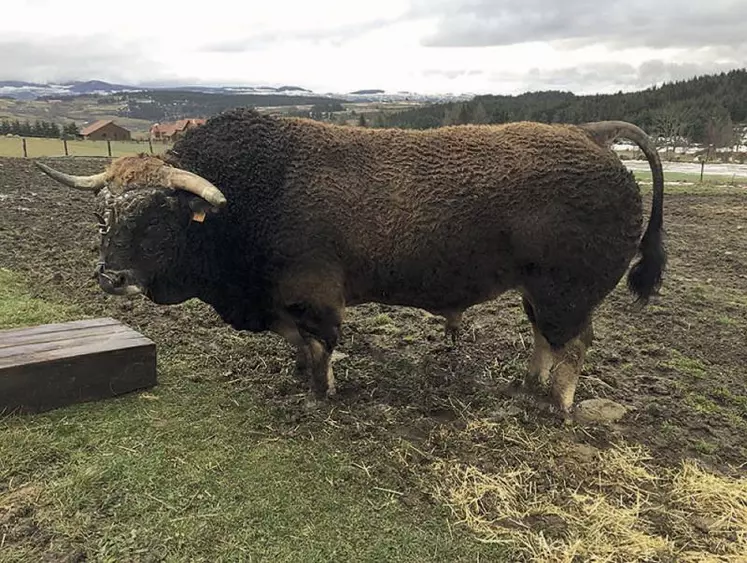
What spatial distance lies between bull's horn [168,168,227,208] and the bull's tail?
3.06 metres

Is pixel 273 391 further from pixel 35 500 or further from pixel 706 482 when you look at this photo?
pixel 706 482

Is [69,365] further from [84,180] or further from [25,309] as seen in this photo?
[25,309]

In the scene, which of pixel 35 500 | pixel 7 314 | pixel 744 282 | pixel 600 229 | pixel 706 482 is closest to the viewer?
pixel 35 500

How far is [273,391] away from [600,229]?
9.93ft

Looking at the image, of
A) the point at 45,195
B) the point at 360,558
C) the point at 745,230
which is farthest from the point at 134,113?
the point at 360,558

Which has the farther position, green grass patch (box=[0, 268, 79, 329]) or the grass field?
green grass patch (box=[0, 268, 79, 329])

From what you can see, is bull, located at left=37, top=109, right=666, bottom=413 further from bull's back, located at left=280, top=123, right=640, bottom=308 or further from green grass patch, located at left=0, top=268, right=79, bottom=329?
green grass patch, located at left=0, top=268, right=79, bottom=329

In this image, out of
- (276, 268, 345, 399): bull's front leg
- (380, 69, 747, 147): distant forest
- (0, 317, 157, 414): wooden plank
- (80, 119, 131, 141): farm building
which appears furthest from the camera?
(80, 119, 131, 141): farm building

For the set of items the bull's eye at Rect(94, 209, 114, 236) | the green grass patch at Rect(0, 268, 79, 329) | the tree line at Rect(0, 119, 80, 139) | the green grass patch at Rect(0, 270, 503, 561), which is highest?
the bull's eye at Rect(94, 209, 114, 236)

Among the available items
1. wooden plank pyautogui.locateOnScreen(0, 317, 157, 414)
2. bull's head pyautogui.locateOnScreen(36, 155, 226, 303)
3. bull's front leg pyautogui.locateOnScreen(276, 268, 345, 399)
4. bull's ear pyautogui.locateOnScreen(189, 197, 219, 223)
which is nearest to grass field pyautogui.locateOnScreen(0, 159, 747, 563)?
wooden plank pyautogui.locateOnScreen(0, 317, 157, 414)

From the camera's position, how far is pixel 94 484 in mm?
3717

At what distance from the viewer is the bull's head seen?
436 centimetres

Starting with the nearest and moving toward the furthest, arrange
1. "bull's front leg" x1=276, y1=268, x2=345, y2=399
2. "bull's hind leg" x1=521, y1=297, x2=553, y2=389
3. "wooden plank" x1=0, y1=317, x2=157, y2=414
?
"wooden plank" x1=0, y1=317, x2=157, y2=414 < "bull's front leg" x1=276, y1=268, x2=345, y2=399 < "bull's hind leg" x1=521, y1=297, x2=553, y2=389

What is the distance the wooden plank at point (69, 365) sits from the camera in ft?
14.5
